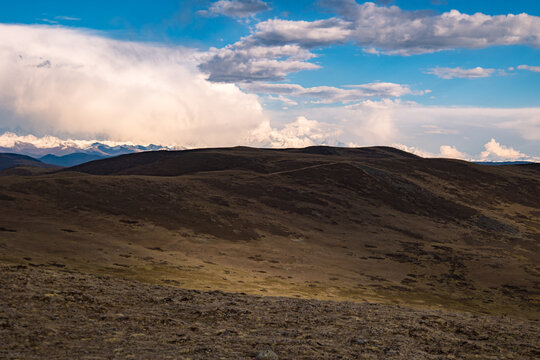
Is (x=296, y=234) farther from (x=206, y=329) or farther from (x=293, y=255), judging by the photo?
(x=206, y=329)

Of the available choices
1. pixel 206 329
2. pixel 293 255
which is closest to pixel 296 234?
pixel 293 255

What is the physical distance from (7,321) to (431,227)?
9148cm

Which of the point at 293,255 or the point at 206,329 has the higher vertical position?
the point at 206,329

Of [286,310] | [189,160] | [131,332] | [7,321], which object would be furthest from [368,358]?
[189,160]

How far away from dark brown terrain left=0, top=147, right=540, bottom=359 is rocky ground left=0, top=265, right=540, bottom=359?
14cm

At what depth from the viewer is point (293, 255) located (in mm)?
62375

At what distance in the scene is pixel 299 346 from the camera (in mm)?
15500

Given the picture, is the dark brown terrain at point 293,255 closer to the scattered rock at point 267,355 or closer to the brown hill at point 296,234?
the brown hill at point 296,234

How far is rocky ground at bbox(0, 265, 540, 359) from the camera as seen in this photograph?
1448 cm

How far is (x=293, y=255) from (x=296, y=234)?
1334 cm

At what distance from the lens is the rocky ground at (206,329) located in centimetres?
1448

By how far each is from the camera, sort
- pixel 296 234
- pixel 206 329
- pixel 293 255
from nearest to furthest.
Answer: pixel 206 329 → pixel 293 255 → pixel 296 234

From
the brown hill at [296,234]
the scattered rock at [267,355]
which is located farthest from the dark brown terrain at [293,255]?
the scattered rock at [267,355]

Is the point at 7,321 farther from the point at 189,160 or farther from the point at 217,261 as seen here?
the point at 189,160
